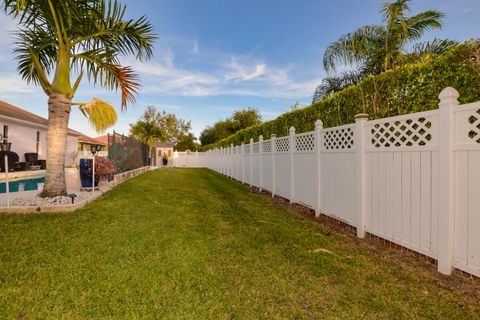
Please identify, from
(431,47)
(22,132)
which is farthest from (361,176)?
(22,132)

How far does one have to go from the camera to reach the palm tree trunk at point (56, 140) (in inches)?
224

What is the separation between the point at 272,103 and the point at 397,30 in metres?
18.3

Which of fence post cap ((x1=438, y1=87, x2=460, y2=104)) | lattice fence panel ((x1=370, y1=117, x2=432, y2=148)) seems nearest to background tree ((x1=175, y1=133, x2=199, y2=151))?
lattice fence panel ((x1=370, y1=117, x2=432, y2=148))

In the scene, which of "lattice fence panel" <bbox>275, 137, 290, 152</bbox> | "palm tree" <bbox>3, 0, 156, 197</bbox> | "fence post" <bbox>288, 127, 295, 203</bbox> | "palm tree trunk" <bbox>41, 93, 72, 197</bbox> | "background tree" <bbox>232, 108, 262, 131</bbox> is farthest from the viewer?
"background tree" <bbox>232, 108, 262, 131</bbox>

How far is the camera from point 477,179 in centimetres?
231

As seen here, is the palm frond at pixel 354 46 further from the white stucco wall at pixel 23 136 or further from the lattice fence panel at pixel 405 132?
the white stucco wall at pixel 23 136

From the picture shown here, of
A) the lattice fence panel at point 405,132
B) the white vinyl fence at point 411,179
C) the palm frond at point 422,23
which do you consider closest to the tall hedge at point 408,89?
the white vinyl fence at point 411,179

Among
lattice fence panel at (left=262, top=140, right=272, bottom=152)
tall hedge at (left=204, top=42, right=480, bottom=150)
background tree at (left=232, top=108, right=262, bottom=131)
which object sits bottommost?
lattice fence panel at (left=262, top=140, right=272, bottom=152)

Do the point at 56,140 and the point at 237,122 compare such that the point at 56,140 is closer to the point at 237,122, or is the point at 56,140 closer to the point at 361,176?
the point at 361,176

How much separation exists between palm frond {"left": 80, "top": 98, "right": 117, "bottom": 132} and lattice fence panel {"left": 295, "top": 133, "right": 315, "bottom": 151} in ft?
36.8

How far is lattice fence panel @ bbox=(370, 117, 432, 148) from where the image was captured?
2.90 m

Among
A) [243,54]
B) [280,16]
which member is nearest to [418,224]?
[280,16]

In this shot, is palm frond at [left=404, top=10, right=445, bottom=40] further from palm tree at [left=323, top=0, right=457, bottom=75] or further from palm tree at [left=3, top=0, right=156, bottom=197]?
palm tree at [left=3, top=0, right=156, bottom=197]

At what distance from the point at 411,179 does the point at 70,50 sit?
22.8 feet
